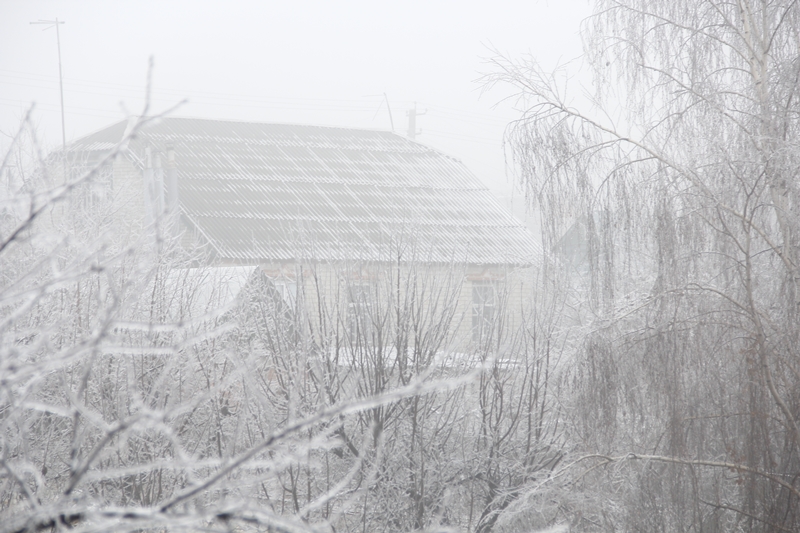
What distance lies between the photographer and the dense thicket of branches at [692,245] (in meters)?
6.02

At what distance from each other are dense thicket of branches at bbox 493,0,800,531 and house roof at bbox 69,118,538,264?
10.8 metres

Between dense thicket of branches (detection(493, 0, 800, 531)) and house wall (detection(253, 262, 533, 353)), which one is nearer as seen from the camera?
dense thicket of branches (detection(493, 0, 800, 531))

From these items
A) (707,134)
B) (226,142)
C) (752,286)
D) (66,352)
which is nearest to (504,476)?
(752,286)

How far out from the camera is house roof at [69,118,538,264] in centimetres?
1988

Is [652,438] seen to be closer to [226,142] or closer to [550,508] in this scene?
[550,508]

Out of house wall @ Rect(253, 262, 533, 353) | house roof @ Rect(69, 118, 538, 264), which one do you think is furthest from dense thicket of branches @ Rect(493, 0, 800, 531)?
house roof @ Rect(69, 118, 538, 264)

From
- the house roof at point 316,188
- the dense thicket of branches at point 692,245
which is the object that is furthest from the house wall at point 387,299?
the house roof at point 316,188

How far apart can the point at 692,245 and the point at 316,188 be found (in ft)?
55.7

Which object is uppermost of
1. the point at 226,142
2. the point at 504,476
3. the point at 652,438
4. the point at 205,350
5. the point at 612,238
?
the point at 226,142

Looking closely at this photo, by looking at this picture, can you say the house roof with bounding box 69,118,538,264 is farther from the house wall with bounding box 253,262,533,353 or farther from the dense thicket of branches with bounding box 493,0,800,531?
the dense thicket of branches with bounding box 493,0,800,531

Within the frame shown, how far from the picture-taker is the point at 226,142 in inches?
929

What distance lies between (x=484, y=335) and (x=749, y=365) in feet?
13.6

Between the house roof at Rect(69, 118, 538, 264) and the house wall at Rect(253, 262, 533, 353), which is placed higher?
the house roof at Rect(69, 118, 538, 264)

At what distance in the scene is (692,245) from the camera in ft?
21.2
